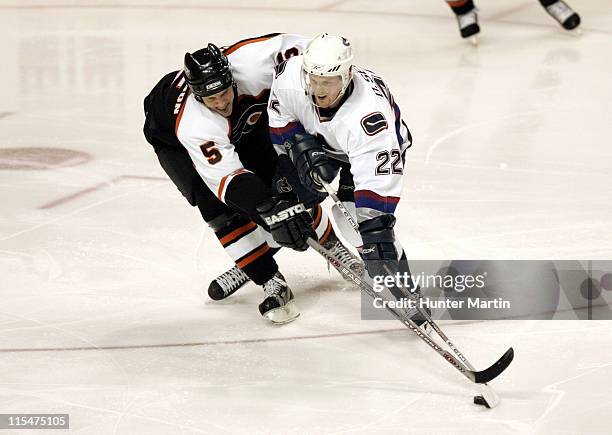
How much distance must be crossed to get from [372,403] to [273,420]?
27 centimetres

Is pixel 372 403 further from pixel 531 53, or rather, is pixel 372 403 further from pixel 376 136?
pixel 531 53

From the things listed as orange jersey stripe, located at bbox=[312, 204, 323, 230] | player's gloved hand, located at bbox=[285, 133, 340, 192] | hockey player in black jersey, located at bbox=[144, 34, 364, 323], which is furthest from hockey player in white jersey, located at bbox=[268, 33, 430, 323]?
orange jersey stripe, located at bbox=[312, 204, 323, 230]

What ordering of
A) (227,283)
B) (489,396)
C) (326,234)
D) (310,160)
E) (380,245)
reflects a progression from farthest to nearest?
(326,234), (227,283), (310,160), (380,245), (489,396)

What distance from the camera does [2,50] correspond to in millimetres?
7035

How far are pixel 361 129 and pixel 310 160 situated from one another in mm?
212

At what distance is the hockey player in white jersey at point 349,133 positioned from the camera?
9.93 ft

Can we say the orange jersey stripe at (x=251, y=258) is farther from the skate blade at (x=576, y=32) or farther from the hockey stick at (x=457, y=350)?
the skate blade at (x=576, y=32)

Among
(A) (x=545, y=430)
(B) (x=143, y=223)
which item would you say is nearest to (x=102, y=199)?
(B) (x=143, y=223)

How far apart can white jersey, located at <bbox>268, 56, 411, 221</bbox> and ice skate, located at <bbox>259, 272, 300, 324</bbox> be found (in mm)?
507

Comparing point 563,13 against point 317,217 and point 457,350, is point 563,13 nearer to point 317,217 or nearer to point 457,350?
point 317,217

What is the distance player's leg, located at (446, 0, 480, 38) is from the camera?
274 inches

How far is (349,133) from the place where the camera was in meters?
3.09

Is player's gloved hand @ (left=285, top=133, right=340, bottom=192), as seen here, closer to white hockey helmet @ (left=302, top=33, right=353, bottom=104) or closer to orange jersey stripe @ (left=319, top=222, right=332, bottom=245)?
white hockey helmet @ (left=302, top=33, right=353, bottom=104)

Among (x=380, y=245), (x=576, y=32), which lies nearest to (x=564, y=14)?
(x=576, y=32)
